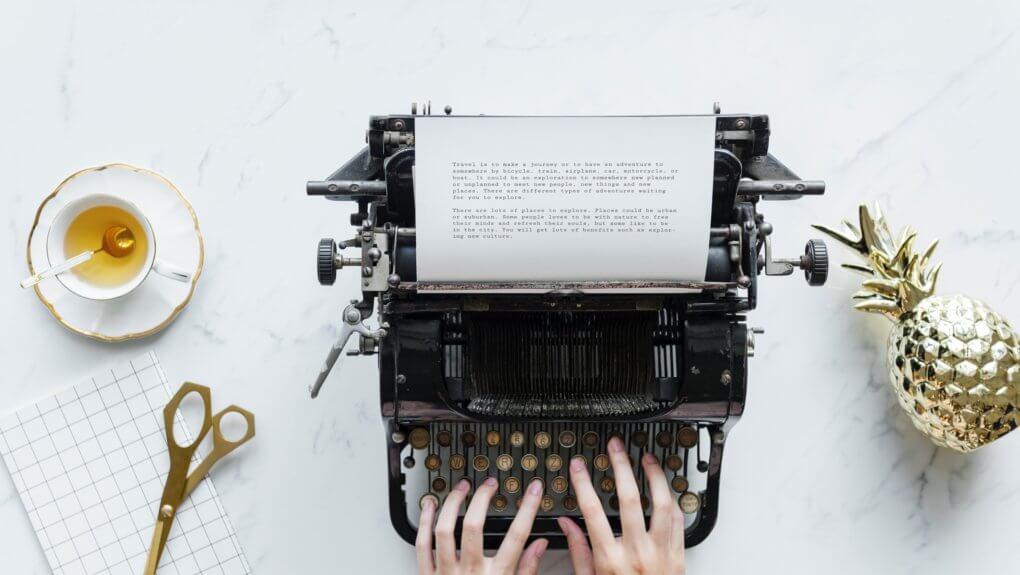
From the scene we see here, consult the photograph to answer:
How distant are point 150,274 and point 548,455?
3.78 ft

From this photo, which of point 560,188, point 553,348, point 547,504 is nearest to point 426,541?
point 547,504

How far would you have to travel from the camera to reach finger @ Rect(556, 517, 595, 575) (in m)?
1.90

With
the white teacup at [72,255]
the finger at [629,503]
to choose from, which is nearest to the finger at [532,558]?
the finger at [629,503]

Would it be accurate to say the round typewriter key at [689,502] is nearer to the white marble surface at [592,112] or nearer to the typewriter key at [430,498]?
the white marble surface at [592,112]

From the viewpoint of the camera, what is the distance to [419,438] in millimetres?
1878

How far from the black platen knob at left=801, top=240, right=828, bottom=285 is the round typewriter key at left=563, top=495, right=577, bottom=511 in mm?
757

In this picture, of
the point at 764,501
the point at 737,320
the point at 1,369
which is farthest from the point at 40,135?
the point at 764,501

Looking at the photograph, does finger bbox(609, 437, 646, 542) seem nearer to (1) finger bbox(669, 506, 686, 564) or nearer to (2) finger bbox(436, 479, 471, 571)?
(1) finger bbox(669, 506, 686, 564)

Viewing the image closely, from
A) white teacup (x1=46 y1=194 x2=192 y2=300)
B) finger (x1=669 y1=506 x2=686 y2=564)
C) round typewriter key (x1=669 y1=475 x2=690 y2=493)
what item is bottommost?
finger (x1=669 y1=506 x2=686 y2=564)


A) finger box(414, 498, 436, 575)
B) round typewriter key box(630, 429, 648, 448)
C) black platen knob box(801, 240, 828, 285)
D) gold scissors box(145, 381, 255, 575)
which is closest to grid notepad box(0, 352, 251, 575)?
gold scissors box(145, 381, 255, 575)

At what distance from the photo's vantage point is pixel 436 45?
2.21 meters

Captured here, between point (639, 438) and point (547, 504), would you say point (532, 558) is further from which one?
point (639, 438)

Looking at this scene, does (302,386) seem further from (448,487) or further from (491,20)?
(491,20)

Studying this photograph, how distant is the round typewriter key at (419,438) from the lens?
1874mm
